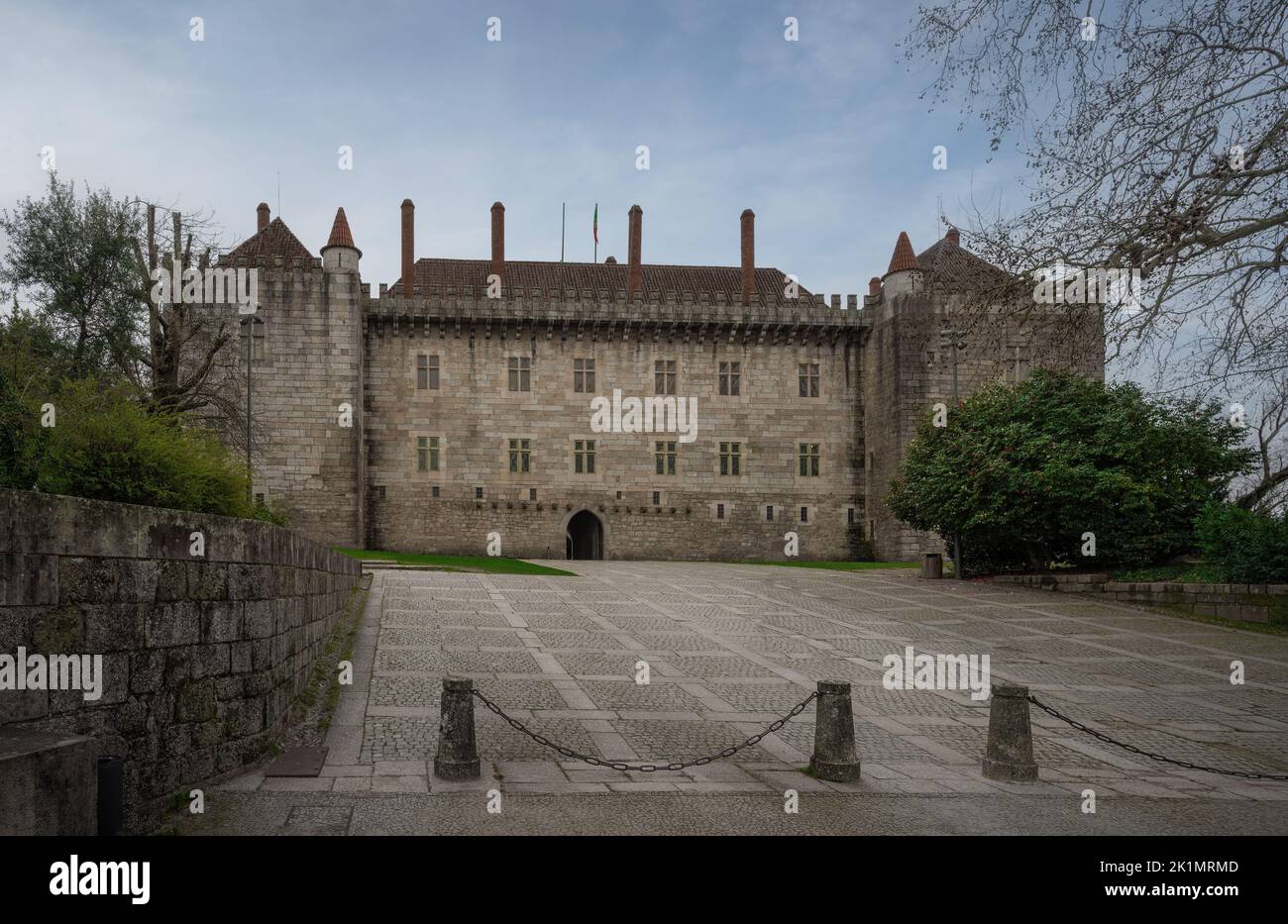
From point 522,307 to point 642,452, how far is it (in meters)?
7.62

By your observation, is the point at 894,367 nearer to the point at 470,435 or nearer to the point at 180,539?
the point at 470,435

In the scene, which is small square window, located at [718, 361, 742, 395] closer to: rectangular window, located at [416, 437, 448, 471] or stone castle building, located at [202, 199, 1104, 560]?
stone castle building, located at [202, 199, 1104, 560]

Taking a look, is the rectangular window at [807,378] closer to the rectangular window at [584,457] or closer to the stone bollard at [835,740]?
the rectangular window at [584,457]

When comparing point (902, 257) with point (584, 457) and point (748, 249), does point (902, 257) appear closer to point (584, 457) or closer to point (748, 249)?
point (748, 249)

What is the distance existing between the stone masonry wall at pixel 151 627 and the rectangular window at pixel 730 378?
A: 32.4 meters

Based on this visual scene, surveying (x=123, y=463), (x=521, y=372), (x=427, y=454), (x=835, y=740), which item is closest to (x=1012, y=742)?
(x=835, y=740)

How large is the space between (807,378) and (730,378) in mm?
3313

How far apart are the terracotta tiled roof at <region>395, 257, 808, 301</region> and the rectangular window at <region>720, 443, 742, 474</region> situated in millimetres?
7386

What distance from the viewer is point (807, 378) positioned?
133ft

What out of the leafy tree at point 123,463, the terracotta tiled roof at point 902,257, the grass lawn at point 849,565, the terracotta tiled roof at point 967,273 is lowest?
the grass lawn at point 849,565

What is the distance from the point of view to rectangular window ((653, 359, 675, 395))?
39.9 metres

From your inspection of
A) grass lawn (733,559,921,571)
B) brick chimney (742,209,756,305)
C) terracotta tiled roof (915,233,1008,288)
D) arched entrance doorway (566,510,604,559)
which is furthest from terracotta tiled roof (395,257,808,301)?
terracotta tiled roof (915,233,1008,288)

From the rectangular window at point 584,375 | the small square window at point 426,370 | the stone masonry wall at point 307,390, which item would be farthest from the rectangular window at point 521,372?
the stone masonry wall at point 307,390

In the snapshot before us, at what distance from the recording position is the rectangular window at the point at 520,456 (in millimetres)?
38625
